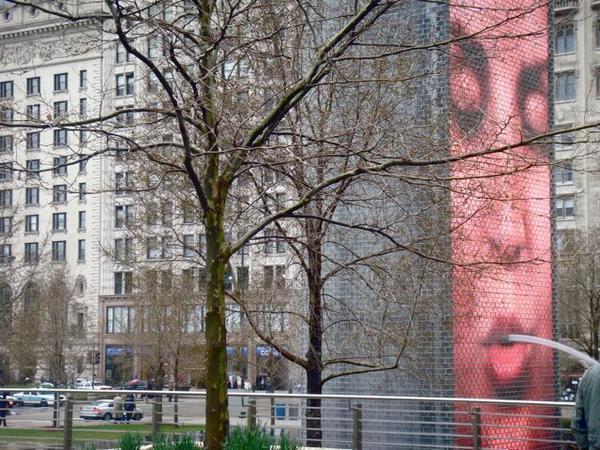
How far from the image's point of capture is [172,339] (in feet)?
148

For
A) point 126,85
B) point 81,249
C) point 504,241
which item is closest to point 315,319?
point 504,241

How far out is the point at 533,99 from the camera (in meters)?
21.3

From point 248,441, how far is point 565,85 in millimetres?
50959

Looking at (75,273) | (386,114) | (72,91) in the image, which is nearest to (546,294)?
(386,114)

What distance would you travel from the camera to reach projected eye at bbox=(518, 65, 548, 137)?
20922 millimetres

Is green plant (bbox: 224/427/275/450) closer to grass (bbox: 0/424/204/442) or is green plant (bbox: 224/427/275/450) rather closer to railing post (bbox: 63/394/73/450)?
grass (bbox: 0/424/204/442)

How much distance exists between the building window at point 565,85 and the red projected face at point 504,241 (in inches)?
1471

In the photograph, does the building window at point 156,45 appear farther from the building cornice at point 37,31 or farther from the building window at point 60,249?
the building window at point 60,249

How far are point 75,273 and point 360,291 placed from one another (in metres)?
62.4

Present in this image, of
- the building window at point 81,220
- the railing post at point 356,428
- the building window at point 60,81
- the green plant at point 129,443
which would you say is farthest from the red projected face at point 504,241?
the building window at point 81,220

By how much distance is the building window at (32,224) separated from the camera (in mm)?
77812

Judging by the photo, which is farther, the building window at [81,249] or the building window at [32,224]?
the building window at [81,249]

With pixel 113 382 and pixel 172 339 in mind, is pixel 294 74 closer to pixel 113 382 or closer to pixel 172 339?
pixel 172 339

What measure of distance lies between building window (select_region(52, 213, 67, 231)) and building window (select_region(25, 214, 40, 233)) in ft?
4.12
